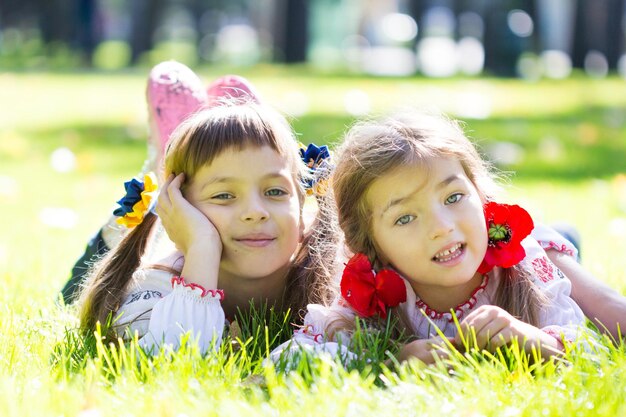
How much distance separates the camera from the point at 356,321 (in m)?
2.67

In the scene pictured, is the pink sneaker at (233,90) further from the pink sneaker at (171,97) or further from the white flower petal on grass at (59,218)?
the white flower petal on grass at (59,218)

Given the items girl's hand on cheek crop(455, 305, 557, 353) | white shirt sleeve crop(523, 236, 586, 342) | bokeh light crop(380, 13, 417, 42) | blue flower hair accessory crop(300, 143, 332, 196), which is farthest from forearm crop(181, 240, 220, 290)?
bokeh light crop(380, 13, 417, 42)

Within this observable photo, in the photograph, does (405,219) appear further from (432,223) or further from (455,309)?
(455,309)

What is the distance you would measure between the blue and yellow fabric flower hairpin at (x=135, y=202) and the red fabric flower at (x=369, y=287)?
28.1 inches

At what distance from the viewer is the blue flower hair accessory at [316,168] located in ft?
10.6

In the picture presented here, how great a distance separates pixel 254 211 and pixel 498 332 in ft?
2.51

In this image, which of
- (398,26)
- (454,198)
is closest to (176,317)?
(454,198)

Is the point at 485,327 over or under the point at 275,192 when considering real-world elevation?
under

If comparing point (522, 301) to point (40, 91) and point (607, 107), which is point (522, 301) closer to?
point (607, 107)

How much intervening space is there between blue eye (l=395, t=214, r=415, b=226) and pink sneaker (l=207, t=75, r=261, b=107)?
3.39 feet

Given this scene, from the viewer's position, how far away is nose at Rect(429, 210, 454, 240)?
8.69ft

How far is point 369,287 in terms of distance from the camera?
2.73 m

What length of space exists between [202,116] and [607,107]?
27.7 feet

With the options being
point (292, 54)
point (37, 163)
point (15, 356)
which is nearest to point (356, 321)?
point (15, 356)
